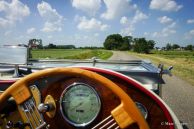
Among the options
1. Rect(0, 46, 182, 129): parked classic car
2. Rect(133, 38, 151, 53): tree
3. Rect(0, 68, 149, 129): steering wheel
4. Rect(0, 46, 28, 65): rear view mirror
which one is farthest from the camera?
Rect(133, 38, 151, 53): tree

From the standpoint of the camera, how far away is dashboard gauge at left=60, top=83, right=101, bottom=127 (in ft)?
7.47

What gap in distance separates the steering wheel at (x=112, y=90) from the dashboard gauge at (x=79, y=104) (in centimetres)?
19

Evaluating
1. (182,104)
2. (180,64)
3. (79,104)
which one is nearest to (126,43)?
(180,64)

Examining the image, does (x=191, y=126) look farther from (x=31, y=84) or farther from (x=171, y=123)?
(x=31, y=84)

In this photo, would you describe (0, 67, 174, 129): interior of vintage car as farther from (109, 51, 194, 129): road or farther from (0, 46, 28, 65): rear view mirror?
(109, 51, 194, 129): road

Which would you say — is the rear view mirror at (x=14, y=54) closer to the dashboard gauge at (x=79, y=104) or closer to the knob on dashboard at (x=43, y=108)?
the dashboard gauge at (x=79, y=104)

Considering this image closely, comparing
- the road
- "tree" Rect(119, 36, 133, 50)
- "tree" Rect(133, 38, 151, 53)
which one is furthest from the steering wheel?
"tree" Rect(119, 36, 133, 50)

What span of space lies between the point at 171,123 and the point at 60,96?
0.90 m

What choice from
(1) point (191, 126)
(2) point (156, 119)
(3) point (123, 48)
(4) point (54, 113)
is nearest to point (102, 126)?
(4) point (54, 113)

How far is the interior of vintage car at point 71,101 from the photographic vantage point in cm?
215

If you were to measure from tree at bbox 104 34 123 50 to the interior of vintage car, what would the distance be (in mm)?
151002

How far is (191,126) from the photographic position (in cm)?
612

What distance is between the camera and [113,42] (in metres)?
155

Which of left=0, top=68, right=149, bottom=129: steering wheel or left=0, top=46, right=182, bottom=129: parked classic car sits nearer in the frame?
left=0, top=68, right=149, bottom=129: steering wheel
